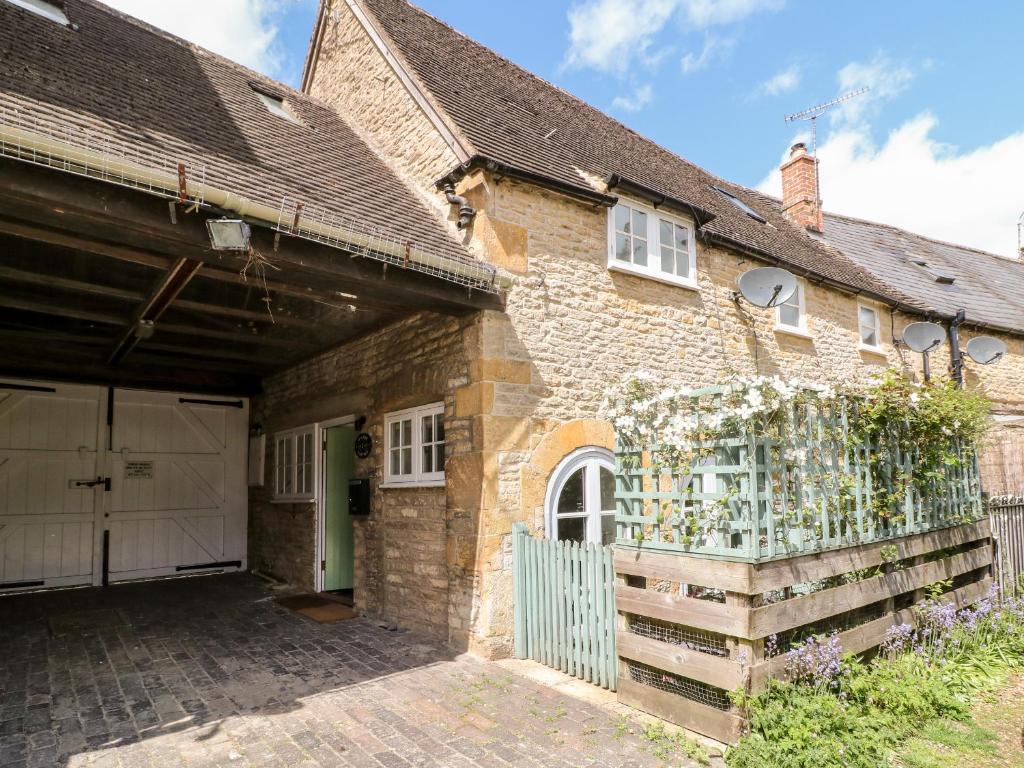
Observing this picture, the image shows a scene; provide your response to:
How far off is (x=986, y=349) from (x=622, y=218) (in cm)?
977

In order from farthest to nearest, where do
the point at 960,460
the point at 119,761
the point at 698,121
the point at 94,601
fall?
the point at 698,121
the point at 94,601
the point at 960,460
the point at 119,761

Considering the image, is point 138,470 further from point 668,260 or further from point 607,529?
point 668,260

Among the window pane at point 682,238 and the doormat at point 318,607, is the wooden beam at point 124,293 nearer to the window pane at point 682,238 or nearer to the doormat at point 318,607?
the doormat at point 318,607

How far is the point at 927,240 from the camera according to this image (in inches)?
744

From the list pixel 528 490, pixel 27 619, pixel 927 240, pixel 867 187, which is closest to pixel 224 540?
pixel 27 619

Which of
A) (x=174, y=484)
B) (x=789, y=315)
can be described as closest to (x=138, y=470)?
(x=174, y=484)

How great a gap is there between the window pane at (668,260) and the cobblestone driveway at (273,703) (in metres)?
5.45

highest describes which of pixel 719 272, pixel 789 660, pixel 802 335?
pixel 719 272

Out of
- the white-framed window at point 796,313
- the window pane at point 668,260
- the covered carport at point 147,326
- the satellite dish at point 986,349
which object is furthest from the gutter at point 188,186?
the satellite dish at point 986,349

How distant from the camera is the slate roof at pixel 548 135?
743 cm

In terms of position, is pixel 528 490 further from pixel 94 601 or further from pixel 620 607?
pixel 94 601

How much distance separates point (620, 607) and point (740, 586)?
104 centimetres

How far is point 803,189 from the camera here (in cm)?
1431

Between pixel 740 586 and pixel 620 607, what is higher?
pixel 740 586
